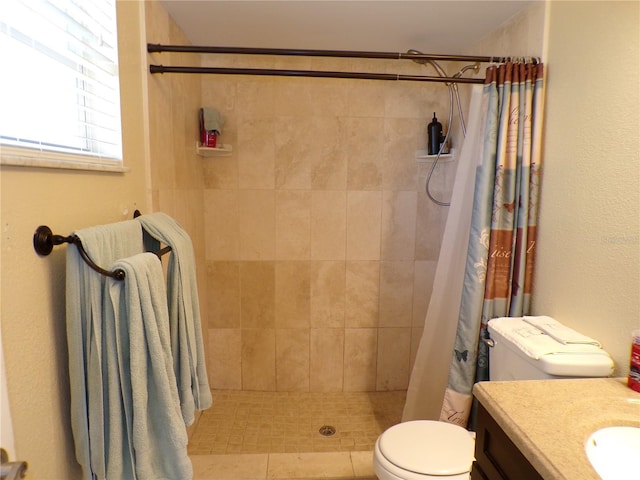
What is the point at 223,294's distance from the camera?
8.54ft

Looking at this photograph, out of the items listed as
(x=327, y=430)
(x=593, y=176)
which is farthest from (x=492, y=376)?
(x=327, y=430)

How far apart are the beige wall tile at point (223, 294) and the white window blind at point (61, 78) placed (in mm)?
1283

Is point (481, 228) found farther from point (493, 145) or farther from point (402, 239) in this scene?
point (402, 239)

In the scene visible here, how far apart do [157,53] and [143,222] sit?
832 millimetres

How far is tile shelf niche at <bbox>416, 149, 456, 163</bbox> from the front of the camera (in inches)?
95.4

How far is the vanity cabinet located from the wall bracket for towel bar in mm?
1033

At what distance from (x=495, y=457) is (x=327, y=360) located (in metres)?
1.75

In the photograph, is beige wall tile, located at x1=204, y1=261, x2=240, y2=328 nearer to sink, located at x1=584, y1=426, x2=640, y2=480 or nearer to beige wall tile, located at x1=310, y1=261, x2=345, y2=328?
beige wall tile, located at x1=310, y1=261, x2=345, y2=328

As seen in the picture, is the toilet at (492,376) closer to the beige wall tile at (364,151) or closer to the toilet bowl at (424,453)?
the toilet bowl at (424,453)

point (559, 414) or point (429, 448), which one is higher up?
point (559, 414)

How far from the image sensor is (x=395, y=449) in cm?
143

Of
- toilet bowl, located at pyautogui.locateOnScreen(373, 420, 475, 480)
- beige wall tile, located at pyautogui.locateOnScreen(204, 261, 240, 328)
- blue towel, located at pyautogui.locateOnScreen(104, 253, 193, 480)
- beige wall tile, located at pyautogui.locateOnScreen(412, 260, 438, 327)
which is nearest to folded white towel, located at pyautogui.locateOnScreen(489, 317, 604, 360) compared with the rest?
toilet bowl, located at pyautogui.locateOnScreen(373, 420, 475, 480)

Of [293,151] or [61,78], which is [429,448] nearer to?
[61,78]

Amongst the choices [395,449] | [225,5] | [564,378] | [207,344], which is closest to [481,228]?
[564,378]
